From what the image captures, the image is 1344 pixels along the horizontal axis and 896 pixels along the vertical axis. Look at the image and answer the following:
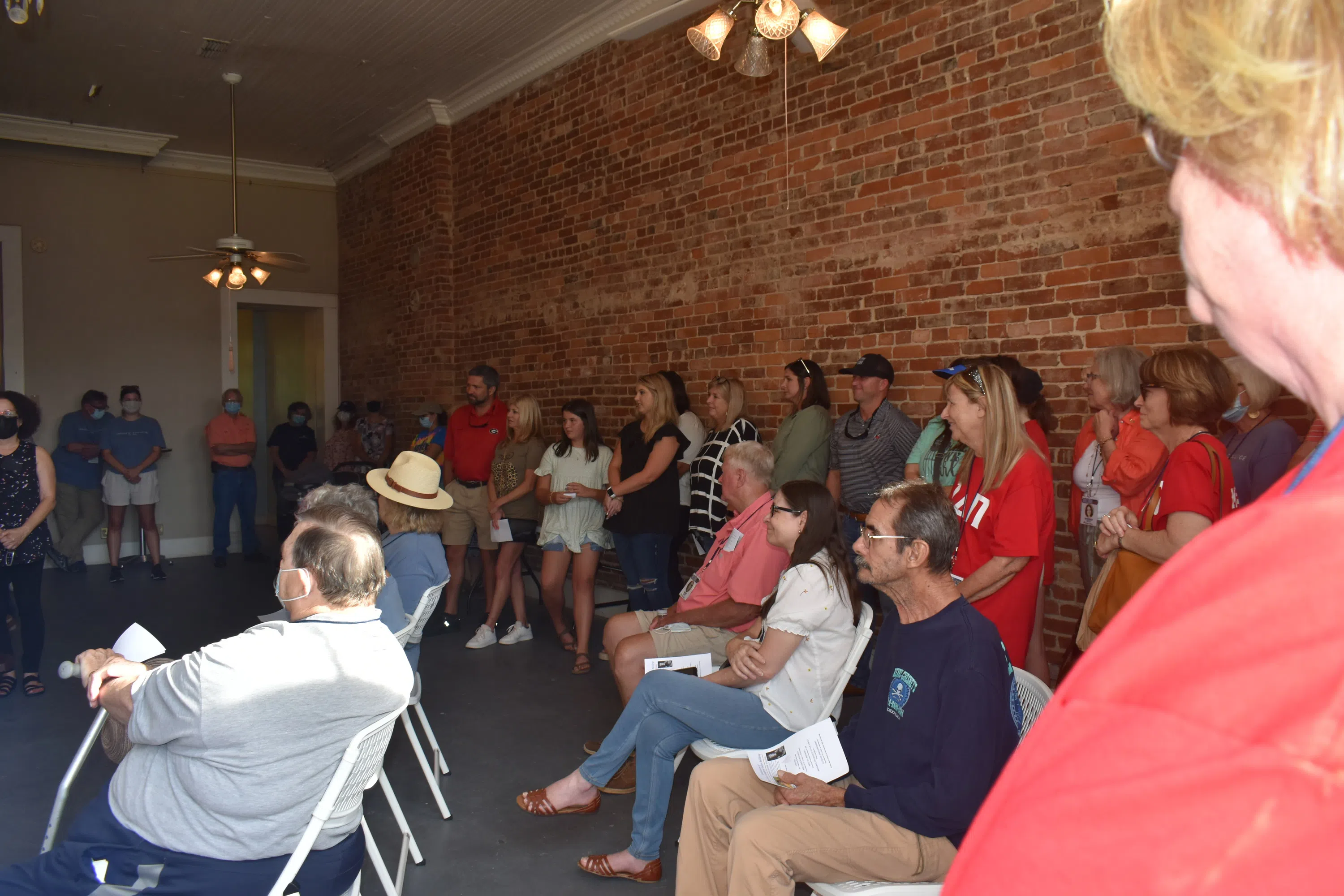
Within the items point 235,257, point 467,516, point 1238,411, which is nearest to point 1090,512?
point 1238,411

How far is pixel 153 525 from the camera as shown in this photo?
8828 mm

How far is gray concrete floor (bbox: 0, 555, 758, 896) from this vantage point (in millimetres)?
3117

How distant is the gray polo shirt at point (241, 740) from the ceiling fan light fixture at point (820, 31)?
11.3ft

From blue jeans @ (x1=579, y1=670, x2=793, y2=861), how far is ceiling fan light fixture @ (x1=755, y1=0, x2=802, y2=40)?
112 inches

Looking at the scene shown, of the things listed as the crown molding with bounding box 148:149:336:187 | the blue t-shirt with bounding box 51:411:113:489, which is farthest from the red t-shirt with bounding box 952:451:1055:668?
the crown molding with bounding box 148:149:336:187

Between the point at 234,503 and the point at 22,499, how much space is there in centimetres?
500

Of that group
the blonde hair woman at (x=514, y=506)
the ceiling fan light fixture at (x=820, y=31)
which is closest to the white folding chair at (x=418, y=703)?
the blonde hair woman at (x=514, y=506)

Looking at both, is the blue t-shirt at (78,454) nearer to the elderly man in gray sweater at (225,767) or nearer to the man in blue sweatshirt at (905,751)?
the elderly man in gray sweater at (225,767)

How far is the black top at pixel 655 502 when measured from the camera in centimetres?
540

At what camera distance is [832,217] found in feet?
16.3

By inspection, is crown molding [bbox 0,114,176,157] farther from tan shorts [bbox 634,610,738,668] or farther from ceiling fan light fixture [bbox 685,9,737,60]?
tan shorts [bbox 634,610,738,668]

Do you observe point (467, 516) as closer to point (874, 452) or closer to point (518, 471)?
point (518, 471)

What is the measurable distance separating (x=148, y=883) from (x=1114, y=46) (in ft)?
7.41

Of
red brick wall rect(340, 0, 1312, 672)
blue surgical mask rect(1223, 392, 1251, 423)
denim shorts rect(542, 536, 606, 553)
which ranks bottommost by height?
denim shorts rect(542, 536, 606, 553)
